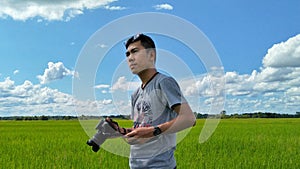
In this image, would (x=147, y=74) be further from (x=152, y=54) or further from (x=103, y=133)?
(x=103, y=133)

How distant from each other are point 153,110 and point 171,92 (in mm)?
132

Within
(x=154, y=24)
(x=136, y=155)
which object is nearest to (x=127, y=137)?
(x=136, y=155)

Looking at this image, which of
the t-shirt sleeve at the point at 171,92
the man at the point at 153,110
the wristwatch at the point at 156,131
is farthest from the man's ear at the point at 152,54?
the wristwatch at the point at 156,131

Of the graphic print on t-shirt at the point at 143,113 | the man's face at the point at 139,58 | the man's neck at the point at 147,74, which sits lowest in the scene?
the graphic print on t-shirt at the point at 143,113

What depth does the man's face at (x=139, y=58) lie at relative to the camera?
1637mm

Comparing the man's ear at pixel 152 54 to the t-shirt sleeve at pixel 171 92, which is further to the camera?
the man's ear at pixel 152 54

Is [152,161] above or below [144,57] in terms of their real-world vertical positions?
below

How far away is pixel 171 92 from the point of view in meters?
1.56

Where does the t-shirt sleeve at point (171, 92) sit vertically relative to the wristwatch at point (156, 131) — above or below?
above

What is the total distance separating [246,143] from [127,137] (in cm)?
641

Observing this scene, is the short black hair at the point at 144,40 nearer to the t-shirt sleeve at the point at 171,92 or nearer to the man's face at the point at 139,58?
the man's face at the point at 139,58

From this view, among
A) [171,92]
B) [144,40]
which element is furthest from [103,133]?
[144,40]

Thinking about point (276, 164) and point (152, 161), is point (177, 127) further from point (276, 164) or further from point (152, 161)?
point (276, 164)

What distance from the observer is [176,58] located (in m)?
1.82
